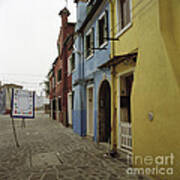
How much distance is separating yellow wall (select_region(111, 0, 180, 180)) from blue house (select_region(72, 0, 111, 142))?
232 cm

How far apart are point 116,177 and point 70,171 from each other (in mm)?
1323

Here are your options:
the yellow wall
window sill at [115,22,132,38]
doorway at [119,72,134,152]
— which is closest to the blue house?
window sill at [115,22,132,38]

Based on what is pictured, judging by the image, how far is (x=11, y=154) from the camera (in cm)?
773

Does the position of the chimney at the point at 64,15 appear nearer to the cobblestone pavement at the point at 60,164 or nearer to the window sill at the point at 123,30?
the window sill at the point at 123,30

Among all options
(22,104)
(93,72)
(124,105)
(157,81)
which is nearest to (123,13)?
(124,105)

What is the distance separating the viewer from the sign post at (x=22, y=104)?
31.0ft

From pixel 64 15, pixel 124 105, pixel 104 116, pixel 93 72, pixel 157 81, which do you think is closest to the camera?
pixel 157 81

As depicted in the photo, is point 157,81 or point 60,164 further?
point 60,164

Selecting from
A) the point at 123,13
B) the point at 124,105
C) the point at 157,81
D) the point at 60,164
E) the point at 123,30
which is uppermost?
the point at 123,13

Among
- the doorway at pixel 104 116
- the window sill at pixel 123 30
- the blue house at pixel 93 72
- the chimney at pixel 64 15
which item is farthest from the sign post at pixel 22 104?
the chimney at pixel 64 15

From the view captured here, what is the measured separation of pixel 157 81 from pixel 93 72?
5.55 m

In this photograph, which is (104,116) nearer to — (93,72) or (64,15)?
(93,72)

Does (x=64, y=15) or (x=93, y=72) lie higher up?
(x=64, y=15)

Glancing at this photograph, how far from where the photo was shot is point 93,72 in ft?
32.6
